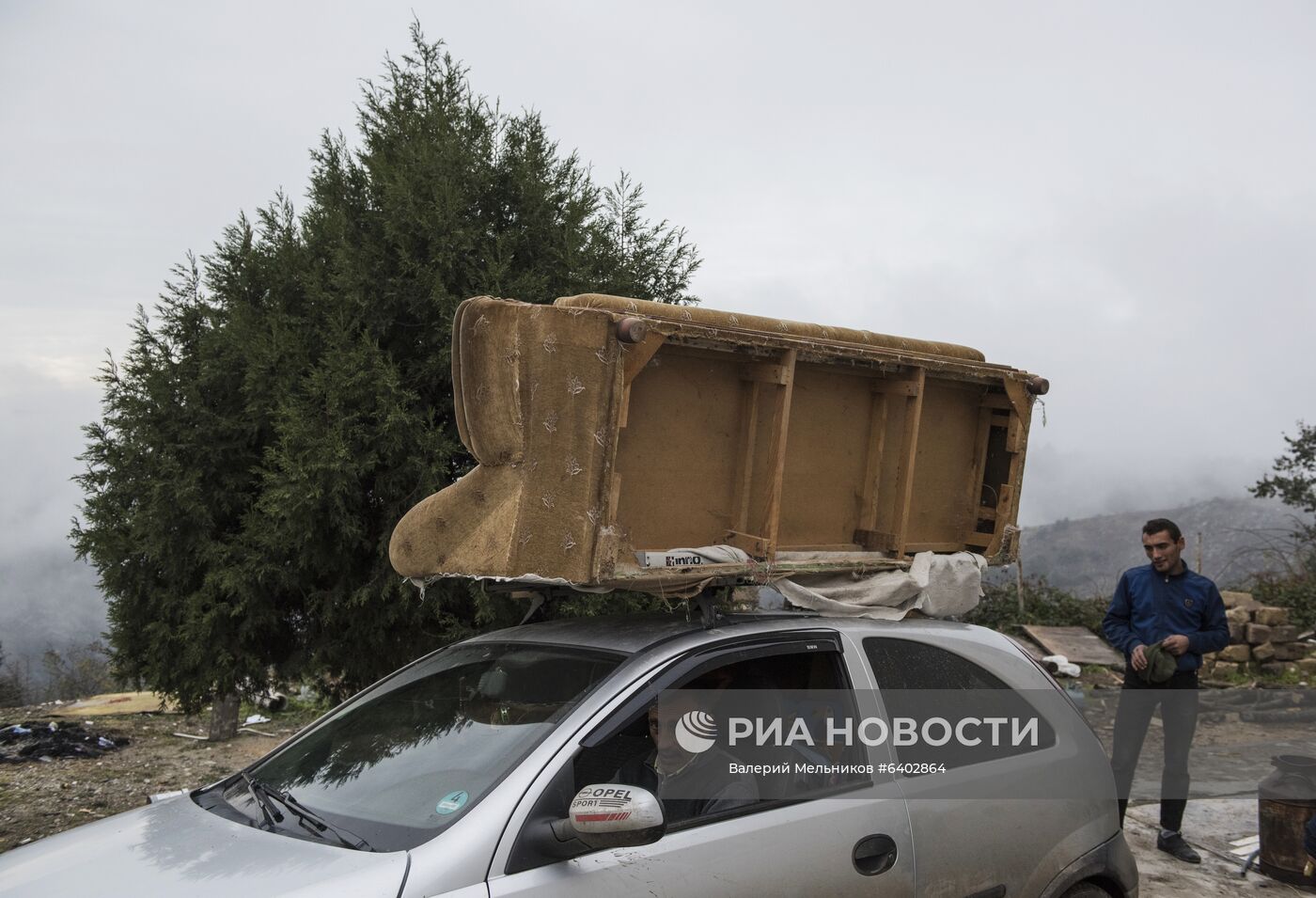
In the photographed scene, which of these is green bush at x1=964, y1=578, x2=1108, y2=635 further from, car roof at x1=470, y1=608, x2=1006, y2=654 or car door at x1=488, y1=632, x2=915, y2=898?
car door at x1=488, y1=632, x2=915, y2=898

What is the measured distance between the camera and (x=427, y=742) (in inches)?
116

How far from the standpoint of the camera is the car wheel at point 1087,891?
363 cm

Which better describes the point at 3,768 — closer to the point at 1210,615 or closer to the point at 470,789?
the point at 470,789

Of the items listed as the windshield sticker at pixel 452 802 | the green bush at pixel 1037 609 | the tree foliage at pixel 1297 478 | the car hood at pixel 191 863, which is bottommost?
the green bush at pixel 1037 609

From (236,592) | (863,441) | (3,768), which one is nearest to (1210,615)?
A: (863,441)

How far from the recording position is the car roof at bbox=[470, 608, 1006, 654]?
3.20 meters

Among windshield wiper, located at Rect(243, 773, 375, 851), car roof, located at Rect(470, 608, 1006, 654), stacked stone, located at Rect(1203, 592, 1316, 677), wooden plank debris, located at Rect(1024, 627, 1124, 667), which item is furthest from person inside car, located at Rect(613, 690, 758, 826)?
stacked stone, located at Rect(1203, 592, 1316, 677)

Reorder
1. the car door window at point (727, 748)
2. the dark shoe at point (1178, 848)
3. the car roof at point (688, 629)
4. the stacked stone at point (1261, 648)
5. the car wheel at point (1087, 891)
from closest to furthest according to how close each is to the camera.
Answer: the car door window at point (727, 748)
the car roof at point (688, 629)
the car wheel at point (1087, 891)
the dark shoe at point (1178, 848)
the stacked stone at point (1261, 648)

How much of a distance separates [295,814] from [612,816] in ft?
3.39

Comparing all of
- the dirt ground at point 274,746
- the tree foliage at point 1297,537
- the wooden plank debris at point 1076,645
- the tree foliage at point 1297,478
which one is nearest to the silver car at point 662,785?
the dirt ground at point 274,746

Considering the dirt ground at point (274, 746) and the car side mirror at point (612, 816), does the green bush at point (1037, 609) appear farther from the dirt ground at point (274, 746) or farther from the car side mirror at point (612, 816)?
the car side mirror at point (612, 816)

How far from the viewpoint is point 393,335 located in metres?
6.16

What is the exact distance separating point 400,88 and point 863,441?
456cm

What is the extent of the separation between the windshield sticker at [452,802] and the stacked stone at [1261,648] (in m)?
11.7
